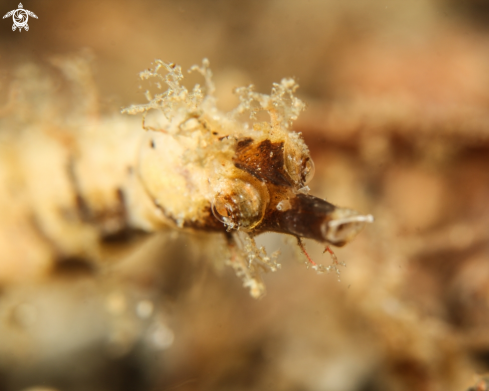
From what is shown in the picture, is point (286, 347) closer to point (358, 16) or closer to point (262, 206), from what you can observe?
point (262, 206)

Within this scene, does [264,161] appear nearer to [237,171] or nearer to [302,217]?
[237,171]

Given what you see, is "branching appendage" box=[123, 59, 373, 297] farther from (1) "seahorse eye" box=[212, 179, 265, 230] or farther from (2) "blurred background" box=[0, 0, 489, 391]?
(2) "blurred background" box=[0, 0, 489, 391]

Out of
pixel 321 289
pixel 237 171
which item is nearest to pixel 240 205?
pixel 237 171

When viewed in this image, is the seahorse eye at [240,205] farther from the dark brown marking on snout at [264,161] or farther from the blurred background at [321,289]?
the blurred background at [321,289]

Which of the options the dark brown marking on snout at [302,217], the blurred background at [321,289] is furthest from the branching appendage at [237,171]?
the blurred background at [321,289]

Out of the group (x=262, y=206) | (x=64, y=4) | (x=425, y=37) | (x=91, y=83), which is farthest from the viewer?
(x=425, y=37)

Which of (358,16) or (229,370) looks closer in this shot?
(229,370)

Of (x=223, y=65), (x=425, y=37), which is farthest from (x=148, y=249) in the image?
(x=425, y=37)

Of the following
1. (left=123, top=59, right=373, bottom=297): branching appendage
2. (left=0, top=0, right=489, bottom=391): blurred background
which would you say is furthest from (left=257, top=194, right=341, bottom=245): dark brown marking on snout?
(left=0, top=0, right=489, bottom=391): blurred background
